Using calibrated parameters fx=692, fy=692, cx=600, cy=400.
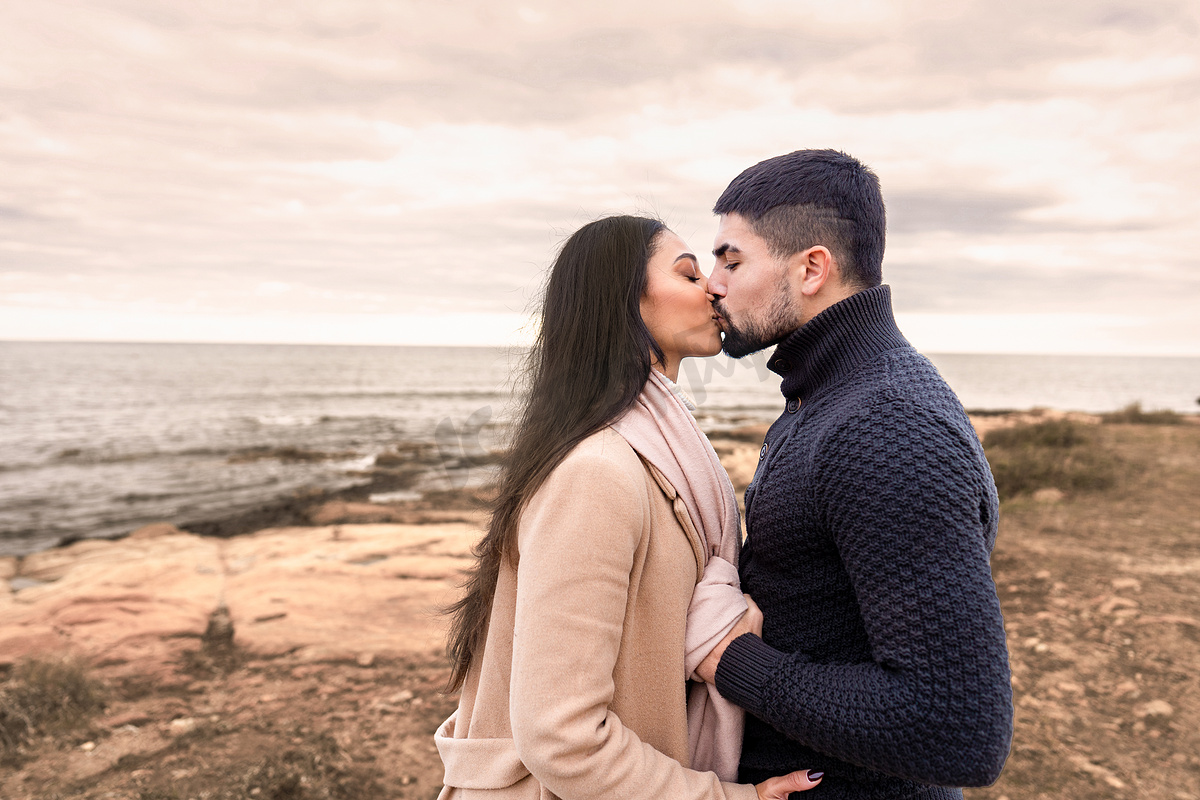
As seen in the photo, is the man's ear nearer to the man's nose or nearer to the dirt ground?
the man's nose

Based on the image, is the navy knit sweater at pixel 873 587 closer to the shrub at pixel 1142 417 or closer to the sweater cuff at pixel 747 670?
the sweater cuff at pixel 747 670

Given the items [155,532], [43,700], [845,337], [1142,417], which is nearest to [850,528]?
[845,337]

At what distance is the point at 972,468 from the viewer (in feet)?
4.39

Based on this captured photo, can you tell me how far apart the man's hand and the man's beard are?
68 cm

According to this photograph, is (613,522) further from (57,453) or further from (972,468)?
(57,453)

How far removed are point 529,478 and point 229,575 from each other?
745cm

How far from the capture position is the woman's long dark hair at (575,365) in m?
1.63

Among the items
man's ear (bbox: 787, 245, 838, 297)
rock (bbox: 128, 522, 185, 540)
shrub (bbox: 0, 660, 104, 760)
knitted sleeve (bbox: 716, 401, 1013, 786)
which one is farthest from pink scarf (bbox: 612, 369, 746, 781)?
rock (bbox: 128, 522, 185, 540)

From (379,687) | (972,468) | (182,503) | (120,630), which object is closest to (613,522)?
(972,468)

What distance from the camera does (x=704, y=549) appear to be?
5.55 feet

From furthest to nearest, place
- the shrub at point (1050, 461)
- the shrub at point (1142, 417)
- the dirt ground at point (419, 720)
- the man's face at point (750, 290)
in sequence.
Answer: the shrub at point (1142, 417), the shrub at point (1050, 461), the dirt ground at point (419, 720), the man's face at point (750, 290)

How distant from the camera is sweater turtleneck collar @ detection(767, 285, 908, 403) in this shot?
1.68m

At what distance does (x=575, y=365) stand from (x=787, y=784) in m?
1.09

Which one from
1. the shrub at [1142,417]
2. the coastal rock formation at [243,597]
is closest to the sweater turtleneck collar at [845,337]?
the coastal rock formation at [243,597]
